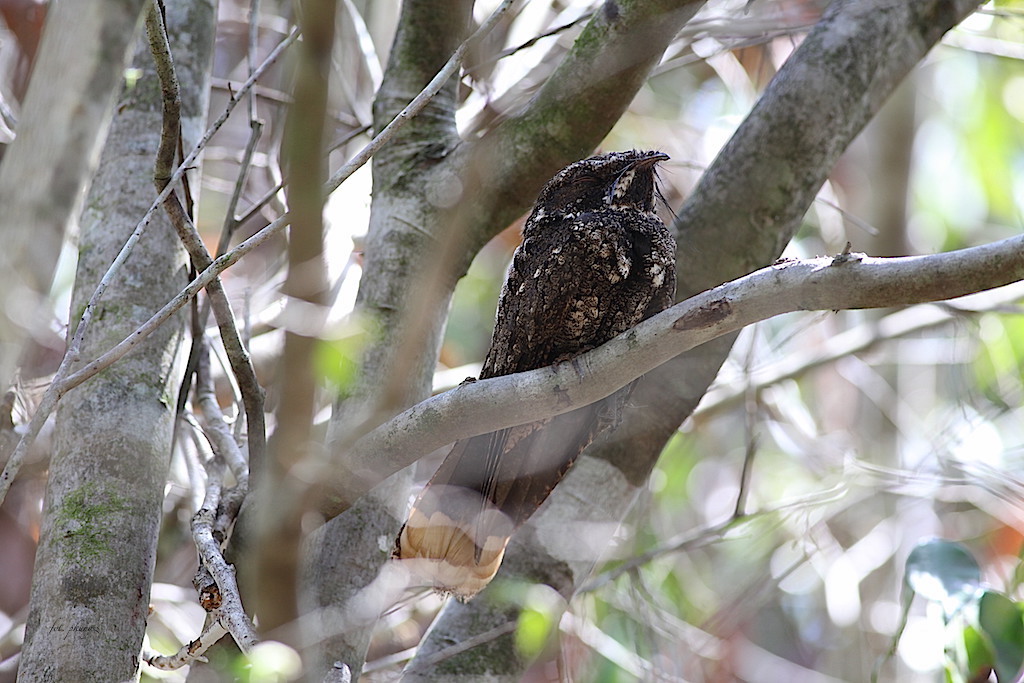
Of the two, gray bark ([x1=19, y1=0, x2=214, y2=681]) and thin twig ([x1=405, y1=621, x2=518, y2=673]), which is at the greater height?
gray bark ([x1=19, y1=0, x2=214, y2=681])

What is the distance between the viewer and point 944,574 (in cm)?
318

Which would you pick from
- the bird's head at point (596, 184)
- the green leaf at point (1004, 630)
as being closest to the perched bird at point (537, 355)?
the bird's head at point (596, 184)

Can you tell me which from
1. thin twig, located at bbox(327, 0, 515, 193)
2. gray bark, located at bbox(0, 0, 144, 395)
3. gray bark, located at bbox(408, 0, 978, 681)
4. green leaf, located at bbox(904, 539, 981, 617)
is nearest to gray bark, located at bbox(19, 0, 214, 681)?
gray bark, located at bbox(0, 0, 144, 395)

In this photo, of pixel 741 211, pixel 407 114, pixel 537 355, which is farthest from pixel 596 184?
pixel 407 114

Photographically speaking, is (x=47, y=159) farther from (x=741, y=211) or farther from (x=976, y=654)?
(x=976, y=654)

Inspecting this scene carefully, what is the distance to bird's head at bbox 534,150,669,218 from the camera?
2.76 metres

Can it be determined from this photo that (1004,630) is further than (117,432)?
Yes

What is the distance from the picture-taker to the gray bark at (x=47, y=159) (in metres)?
1.75

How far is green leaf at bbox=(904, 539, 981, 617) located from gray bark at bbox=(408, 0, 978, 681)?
0.91 metres

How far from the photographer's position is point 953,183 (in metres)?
7.38

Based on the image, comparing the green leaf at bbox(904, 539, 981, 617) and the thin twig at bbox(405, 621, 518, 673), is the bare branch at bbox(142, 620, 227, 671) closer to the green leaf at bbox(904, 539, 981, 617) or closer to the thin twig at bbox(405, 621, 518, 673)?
the thin twig at bbox(405, 621, 518, 673)

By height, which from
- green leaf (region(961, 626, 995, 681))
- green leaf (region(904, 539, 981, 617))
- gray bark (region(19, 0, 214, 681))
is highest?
gray bark (region(19, 0, 214, 681))

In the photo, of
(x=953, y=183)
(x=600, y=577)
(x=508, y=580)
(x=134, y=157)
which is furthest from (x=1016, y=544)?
(x=134, y=157)

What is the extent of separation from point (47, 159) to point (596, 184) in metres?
1.45
